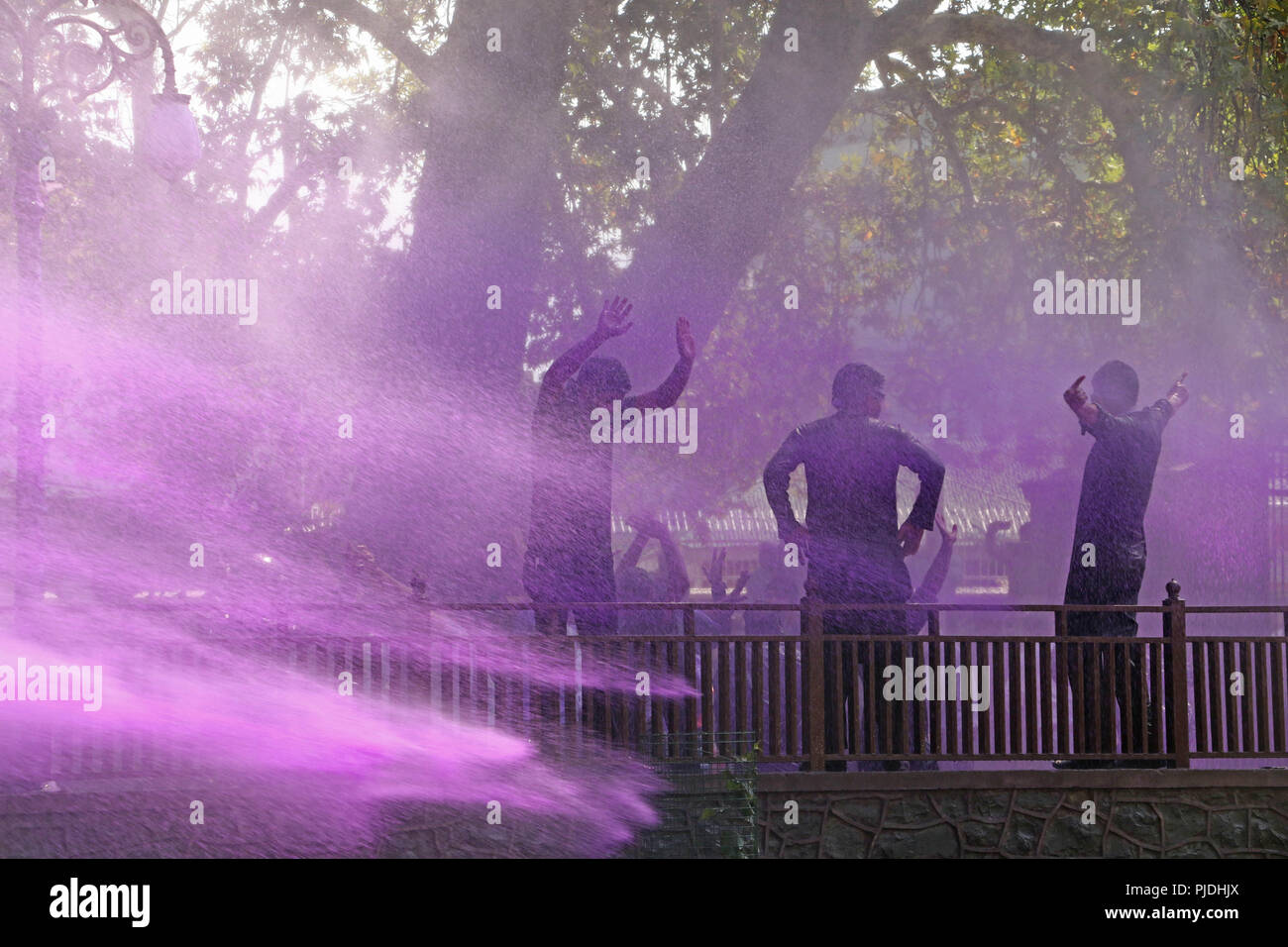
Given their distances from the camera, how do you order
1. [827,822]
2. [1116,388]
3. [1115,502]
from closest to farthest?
1. [827,822]
2. [1115,502]
3. [1116,388]

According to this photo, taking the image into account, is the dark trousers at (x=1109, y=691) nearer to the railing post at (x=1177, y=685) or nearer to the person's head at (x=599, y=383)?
the railing post at (x=1177, y=685)

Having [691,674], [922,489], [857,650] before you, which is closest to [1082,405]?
[922,489]

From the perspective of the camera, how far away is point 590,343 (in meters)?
7.72

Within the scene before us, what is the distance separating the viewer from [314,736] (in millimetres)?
6926

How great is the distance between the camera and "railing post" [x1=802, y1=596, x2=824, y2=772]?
7285 millimetres

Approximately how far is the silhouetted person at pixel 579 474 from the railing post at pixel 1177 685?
2.87 m

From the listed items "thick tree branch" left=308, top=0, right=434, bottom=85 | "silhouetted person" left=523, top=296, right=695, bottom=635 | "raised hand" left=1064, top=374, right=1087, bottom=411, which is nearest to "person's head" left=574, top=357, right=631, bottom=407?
"silhouetted person" left=523, top=296, right=695, bottom=635

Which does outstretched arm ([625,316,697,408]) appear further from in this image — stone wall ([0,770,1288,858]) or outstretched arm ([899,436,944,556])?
stone wall ([0,770,1288,858])

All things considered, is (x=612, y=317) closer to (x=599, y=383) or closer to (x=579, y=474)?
(x=599, y=383)

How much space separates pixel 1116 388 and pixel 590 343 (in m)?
3.00

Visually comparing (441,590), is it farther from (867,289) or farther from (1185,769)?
(867,289)

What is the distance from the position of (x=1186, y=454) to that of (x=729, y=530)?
366 inches

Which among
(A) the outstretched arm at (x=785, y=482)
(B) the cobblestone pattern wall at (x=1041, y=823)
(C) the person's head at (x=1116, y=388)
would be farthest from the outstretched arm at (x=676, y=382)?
(C) the person's head at (x=1116, y=388)

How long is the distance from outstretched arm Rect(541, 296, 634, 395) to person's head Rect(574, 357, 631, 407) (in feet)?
0.20
